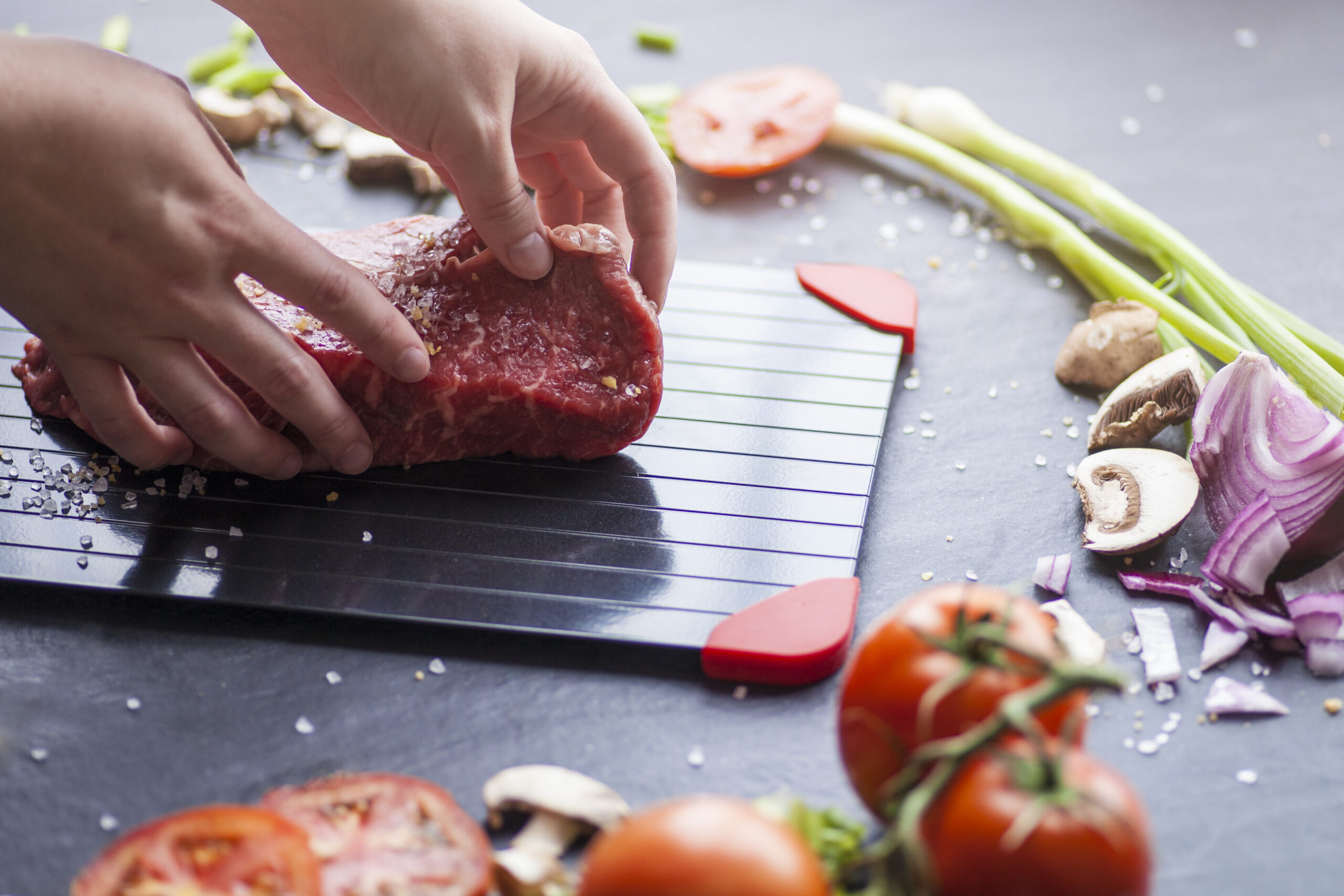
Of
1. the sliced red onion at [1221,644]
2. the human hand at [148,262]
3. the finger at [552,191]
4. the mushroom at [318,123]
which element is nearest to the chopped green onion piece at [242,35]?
the mushroom at [318,123]

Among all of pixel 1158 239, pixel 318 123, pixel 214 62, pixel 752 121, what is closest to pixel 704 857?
pixel 1158 239

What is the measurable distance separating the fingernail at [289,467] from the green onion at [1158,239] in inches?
→ 72.2

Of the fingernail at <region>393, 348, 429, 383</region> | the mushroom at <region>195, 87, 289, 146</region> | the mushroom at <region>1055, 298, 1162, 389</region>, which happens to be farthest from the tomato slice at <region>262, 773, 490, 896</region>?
the mushroom at <region>195, 87, 289, 146</region>

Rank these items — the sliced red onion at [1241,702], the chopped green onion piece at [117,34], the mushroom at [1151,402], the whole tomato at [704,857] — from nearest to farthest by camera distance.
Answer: the whole tomato at [704,857]
the sliced red onion at [1241,702]
the mushroom at [1151,402]
the chopped green onion piece at [117,34]

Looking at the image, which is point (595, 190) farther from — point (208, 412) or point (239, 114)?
point (239, 114)

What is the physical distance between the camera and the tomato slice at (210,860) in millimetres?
1283

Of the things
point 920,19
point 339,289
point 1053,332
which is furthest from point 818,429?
point 920,19

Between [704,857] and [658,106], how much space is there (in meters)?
2.41

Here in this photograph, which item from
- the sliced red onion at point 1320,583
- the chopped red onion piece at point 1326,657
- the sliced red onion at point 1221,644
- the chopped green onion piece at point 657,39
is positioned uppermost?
the chopped green onion piece at point 657,39

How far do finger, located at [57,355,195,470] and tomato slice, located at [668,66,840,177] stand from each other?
1550 millimetres

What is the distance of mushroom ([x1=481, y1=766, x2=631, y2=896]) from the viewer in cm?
145

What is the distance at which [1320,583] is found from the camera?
5.92 ft

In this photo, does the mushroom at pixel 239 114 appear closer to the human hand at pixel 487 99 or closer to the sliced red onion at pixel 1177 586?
the human hand at pixel 487 99

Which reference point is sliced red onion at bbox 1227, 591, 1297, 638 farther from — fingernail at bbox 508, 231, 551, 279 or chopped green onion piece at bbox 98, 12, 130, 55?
chopped green onion piece at bbox 98, 12, 130, 55
